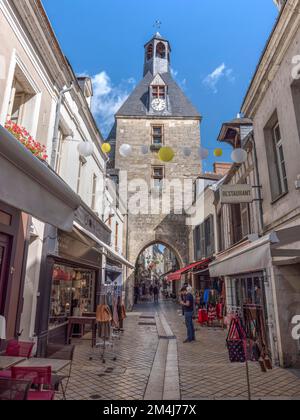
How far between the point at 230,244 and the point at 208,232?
3.63 m

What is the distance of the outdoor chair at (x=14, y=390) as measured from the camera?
6.02 ft

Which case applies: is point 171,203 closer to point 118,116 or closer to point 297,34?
point 118,116

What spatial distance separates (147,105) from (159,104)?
94 centimetres

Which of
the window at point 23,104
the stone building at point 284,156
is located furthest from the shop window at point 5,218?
the stone building at point 284,156

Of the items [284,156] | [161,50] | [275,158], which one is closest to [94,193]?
[275,158]

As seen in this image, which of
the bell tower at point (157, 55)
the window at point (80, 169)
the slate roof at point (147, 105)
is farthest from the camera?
the bell tower at point (157, 55)

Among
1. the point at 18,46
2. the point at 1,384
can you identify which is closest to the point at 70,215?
the point at 1,384

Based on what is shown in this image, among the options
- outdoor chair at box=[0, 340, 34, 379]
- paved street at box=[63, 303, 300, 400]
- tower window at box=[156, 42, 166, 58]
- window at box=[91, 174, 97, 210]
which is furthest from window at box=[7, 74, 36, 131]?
tower window at box=[156, 42, 166, 58]

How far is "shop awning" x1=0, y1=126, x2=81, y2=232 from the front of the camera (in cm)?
167

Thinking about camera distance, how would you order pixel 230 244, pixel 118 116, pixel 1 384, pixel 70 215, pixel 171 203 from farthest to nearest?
pixel 118 116 < pixel 171 203 < pixel 230 244 < pixel 70 215 < pixel 1 384

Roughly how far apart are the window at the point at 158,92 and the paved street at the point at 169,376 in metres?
19.4

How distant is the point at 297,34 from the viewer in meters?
4.88

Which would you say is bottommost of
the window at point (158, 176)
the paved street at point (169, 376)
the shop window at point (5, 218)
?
the paved street at point (169, 376)

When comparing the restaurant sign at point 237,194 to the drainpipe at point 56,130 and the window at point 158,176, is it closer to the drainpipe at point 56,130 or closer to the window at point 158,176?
the drainpipe at point 56,130
